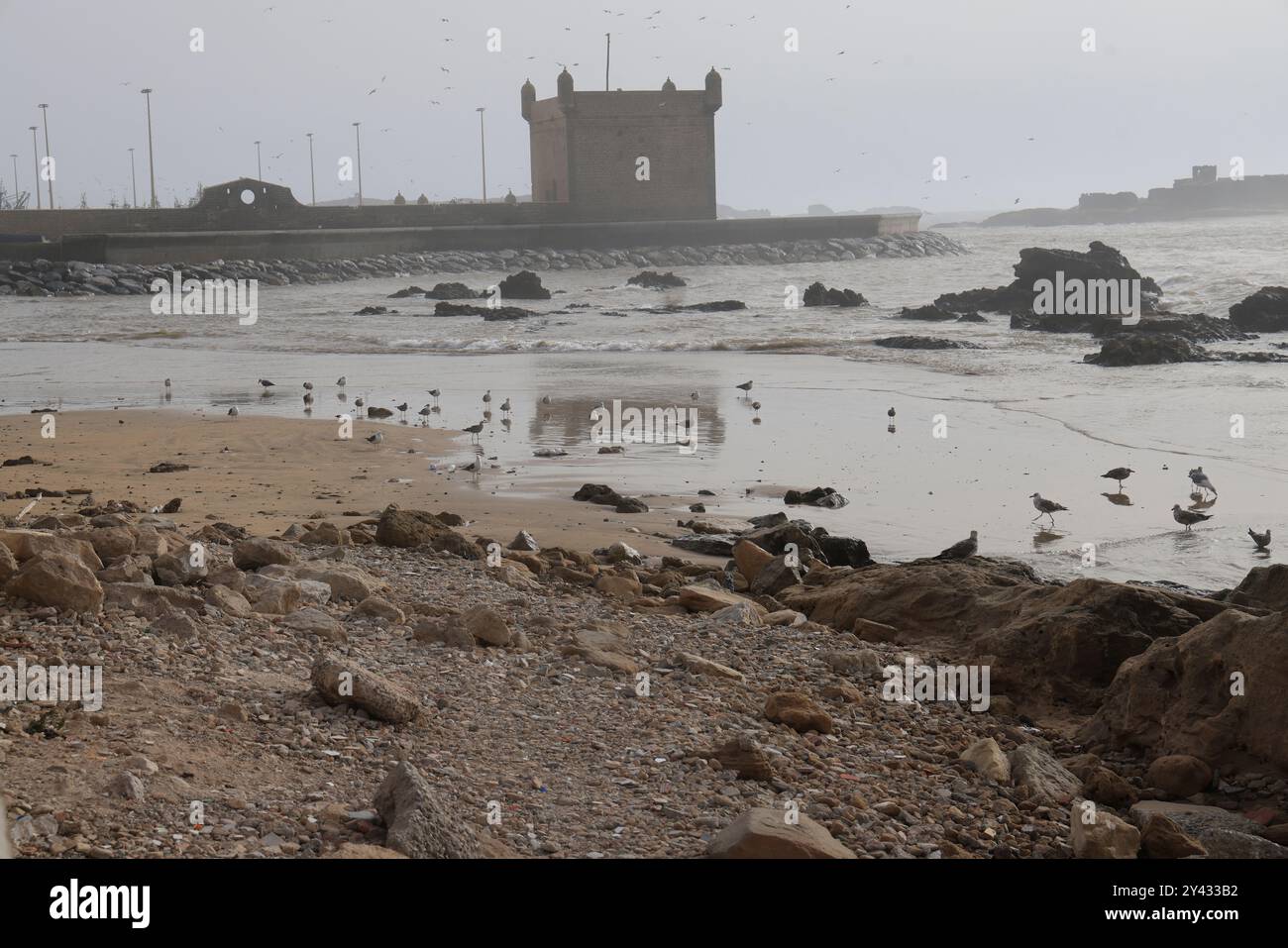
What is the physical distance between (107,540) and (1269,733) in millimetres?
4670

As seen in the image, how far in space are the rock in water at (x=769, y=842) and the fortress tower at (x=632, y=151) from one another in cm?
6221

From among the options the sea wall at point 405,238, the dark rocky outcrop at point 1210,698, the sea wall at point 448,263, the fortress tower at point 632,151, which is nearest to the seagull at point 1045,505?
the dark rocky outcrop at point 1210,698

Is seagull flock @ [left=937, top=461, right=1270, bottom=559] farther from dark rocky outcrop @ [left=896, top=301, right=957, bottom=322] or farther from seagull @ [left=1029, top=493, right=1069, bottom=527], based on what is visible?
dark rocky outcrop @ [left=896, top=301, right=957, bottom=322]

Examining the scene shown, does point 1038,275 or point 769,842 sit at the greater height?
point 1038,275

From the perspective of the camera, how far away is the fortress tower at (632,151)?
64.9 metres

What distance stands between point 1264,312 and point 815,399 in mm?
14588

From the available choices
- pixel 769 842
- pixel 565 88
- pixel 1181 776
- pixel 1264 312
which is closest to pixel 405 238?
pixel 565 88

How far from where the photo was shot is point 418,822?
10.1ft

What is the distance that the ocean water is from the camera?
8547 millimetres

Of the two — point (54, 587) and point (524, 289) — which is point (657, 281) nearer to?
point (524, 289)

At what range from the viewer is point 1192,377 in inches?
675

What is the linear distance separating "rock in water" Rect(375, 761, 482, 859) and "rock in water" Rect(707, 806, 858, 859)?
2.06 feet

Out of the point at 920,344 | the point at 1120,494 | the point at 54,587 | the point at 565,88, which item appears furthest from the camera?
the point at 565,88

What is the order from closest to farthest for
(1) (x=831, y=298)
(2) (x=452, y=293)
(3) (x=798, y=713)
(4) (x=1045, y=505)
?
(3) (x=798, y=713)
(4) (x=1045, y=505)
(1) (x=831, y=298)
(2) (x=452, y=293)
